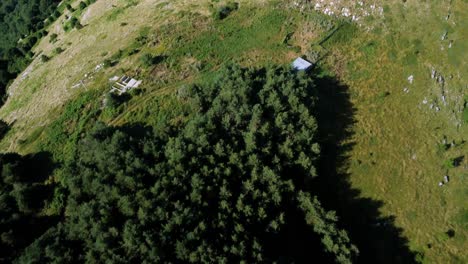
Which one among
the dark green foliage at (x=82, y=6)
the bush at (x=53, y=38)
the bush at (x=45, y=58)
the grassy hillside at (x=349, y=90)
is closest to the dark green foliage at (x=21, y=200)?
the grassy hillside at (x=349, y=90)

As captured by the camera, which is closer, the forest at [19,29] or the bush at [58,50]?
the bush at [58,50]

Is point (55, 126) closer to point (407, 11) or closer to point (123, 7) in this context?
point (123, 7)

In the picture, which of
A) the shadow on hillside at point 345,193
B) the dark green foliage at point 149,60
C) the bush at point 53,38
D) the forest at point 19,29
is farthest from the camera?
the forest at point 19,29

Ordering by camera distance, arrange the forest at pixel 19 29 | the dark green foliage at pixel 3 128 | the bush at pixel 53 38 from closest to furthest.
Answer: the dark green foliage at pixel 3 128
the bush at pixel 53 38
the forest at pixel 19 29

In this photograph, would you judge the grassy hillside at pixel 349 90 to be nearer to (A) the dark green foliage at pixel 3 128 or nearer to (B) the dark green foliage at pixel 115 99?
(B) the dark green foliage at pixel 115 99

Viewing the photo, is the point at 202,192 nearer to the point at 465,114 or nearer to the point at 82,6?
the point at 465,114

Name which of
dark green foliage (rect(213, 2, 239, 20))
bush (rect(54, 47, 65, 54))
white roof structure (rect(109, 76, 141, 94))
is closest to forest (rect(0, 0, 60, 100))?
bush (rect(54, 47, 65, 54))

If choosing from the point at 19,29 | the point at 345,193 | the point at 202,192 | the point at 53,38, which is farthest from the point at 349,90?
the point at 19,29

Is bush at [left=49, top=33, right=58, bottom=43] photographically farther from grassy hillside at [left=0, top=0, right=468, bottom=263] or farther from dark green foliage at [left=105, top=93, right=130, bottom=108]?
dark green foliage at [left=105, top=93, right=130, bottom=108]
